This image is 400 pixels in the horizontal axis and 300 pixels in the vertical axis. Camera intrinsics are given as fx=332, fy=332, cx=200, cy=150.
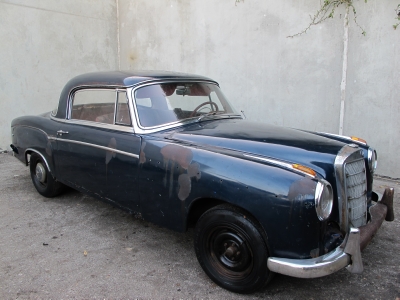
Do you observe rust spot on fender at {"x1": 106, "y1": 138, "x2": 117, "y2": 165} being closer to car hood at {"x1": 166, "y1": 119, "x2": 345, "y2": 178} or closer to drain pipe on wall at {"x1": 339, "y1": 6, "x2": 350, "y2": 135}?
car hood at {"x1": 166, "y1": 119, "x2": 345, "y2": 178}

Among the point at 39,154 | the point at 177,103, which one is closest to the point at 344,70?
the point at 177,103

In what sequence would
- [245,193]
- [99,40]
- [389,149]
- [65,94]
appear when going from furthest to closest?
[99,40]
[389,149]
[65,94]
[245,193]

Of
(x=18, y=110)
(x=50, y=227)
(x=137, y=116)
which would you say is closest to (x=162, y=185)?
(x=137, y=116)

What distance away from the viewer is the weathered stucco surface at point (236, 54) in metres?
5.30

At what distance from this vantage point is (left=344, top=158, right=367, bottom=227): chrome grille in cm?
247

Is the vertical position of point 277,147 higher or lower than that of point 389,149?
higher

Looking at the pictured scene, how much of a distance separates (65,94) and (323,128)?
4.20 metres

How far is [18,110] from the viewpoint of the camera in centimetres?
740

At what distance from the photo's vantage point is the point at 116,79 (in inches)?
140

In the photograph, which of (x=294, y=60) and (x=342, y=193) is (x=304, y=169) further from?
(x=294, y=60)

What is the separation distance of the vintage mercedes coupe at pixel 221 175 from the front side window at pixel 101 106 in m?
0.02

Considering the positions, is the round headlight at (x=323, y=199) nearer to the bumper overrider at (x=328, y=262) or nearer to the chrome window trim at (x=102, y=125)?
the bumper overrider at (x=328, y=262)

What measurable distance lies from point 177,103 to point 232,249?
5.40 feet

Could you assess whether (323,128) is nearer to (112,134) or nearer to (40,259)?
(112,134)
